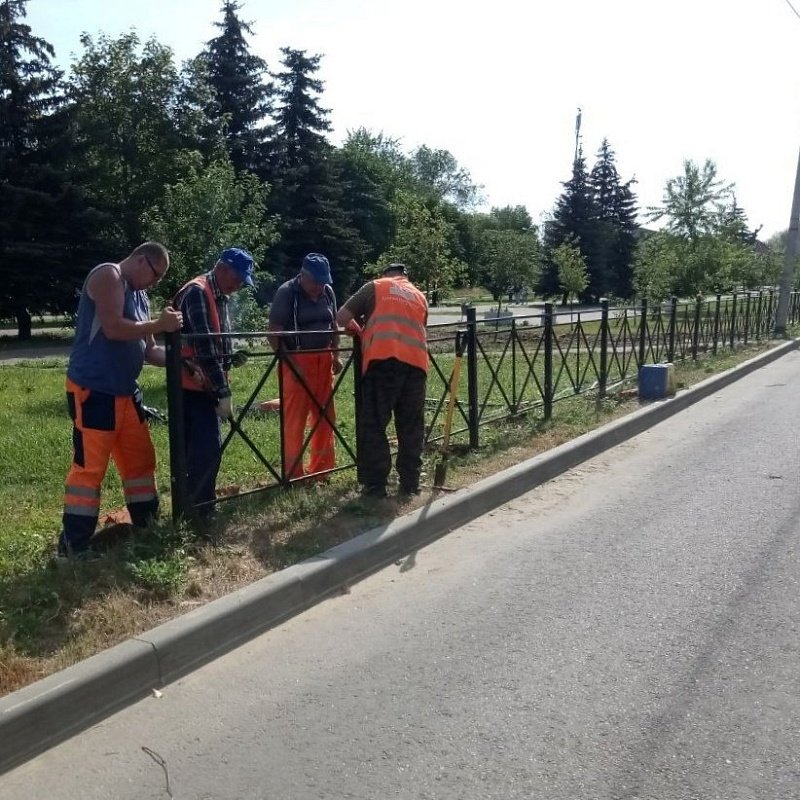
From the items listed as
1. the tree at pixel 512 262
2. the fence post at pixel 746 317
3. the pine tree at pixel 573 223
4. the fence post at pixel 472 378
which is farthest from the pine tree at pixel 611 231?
the fence post at pixel 472 378

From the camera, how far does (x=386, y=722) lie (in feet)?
10.7

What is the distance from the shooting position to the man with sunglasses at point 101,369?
4.39 meters

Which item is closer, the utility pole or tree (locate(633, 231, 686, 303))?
the utility pole

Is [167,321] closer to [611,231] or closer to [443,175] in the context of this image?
[611,231]

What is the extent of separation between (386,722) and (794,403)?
987cm

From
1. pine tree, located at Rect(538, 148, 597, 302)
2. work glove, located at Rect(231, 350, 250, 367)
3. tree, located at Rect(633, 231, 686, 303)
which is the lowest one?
work glove, located at Rect(231, 350, 250, 367)

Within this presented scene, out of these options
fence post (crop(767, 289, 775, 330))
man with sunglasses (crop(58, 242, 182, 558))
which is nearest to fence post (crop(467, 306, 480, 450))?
man with sunglasses (crop(58, 242, 182, 558))

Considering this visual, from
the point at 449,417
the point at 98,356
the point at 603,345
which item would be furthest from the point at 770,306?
the point at 98,356

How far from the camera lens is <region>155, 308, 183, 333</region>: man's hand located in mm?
4414

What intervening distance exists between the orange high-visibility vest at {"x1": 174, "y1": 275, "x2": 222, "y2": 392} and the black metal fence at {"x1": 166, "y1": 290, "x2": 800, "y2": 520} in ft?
0.42

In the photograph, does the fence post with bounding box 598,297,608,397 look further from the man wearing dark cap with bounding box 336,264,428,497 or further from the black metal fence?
the man wearing dark cap with bounding box 336,264,428,497

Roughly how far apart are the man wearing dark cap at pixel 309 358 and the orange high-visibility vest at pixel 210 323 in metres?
0.79

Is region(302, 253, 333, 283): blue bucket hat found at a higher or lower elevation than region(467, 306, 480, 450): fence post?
higher

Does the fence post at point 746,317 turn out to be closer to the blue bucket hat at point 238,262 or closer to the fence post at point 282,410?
the fence post at point 282,410
